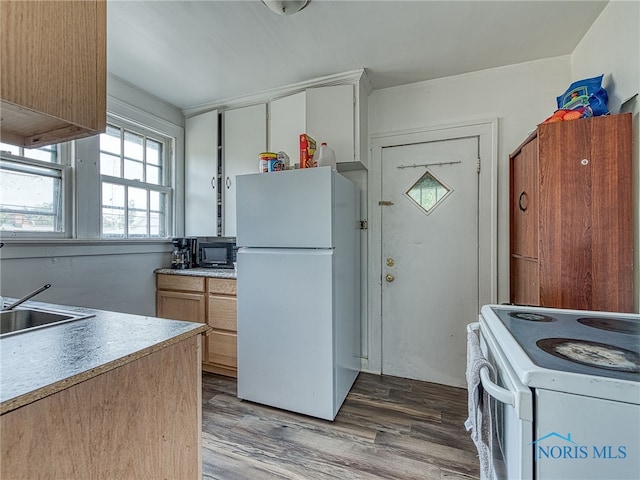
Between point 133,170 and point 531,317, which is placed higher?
point 133,170

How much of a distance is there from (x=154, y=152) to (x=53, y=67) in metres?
2.23

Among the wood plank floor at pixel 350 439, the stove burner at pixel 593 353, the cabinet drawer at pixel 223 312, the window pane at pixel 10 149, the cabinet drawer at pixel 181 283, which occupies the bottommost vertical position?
the wood plank floor at pixel 350 439

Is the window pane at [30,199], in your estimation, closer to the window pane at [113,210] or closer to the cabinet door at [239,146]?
the window pane at [113,210]

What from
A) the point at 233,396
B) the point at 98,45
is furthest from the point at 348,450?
the point at 98,45

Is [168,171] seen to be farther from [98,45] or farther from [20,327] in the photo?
[98,45]

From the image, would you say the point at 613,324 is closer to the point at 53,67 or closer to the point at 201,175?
the point at 53,67

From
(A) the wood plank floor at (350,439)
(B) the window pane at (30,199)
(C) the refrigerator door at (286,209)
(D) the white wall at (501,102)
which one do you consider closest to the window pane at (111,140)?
(B) the window pane at (30,199)

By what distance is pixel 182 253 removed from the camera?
2.82 metres

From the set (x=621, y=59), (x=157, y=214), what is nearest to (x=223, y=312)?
(x=157, y=214)

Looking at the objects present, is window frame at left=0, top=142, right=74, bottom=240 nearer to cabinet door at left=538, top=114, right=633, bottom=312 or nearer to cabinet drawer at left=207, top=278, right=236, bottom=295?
cabinet drawer at left=207, top=278, right=236, bottom=295

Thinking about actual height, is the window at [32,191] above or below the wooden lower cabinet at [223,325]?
above

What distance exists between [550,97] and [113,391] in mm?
2896

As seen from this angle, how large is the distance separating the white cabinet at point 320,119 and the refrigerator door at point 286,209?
54 centimetres

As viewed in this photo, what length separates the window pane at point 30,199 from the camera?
179cm
